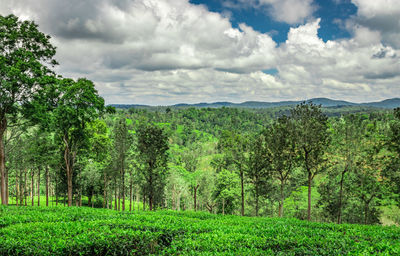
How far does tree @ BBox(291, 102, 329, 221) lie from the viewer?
84.8 feet

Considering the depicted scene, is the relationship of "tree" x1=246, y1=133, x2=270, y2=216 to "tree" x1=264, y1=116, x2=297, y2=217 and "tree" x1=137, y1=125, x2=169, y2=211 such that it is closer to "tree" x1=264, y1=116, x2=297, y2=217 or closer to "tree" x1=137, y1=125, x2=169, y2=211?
"tree" x1=264, y1=116, x2=297, y2=217

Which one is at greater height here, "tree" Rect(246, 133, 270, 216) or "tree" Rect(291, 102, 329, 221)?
"tree" Rect(291, 102, 329, 221)

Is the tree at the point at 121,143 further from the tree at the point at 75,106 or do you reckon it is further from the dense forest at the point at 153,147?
the tree at the point at 75,106

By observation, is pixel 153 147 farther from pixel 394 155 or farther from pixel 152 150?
pixel 394 155

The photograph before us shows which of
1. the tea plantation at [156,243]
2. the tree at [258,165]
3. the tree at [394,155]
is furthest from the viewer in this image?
the tree at [258,165]

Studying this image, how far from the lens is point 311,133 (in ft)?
85.0

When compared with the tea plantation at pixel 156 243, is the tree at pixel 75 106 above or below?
above

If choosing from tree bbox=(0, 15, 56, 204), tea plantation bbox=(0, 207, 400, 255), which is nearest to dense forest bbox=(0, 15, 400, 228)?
tree bbox=(0, 15, 56, 204)

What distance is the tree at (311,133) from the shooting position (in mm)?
25844

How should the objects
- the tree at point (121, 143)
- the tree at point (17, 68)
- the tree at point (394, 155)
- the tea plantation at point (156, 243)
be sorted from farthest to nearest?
1. the tree at point (121, 143)
2. the tree at point (394, 155)
3. the tree at point (17, 68)
4. the tea plantation at point (156, 243)

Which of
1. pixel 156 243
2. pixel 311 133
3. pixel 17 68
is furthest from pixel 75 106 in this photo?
pixel 311 133

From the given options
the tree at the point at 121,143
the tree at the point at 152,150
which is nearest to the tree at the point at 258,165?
the tree at the point at 152,150

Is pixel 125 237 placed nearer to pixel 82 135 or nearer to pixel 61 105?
pixel 61 105

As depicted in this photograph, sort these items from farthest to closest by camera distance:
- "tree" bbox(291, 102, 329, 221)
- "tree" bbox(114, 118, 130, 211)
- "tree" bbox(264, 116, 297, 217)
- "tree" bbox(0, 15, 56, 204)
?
"tree" bbox(114, 118, 130, 211)
"tree" bbox(264, 116, 297, 217)
"tree" bbox(291, 102, 329, 221)
"tree" bbox(0, 15, 56, 204)
